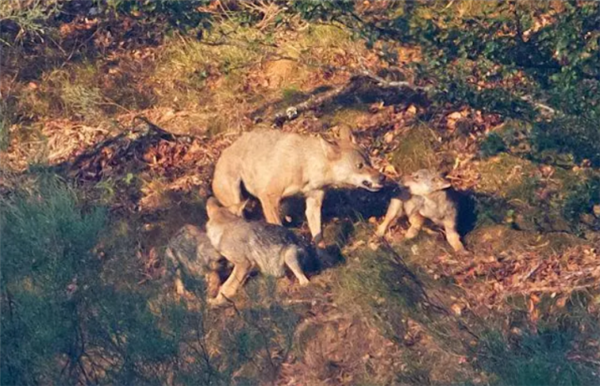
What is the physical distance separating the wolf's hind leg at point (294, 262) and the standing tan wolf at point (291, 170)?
77 cm

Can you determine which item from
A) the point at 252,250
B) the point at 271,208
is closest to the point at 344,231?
the point at 271,208

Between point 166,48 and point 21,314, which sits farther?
point 166,48

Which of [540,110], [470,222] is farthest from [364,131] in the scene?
[540,110]

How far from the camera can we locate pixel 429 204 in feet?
39.7

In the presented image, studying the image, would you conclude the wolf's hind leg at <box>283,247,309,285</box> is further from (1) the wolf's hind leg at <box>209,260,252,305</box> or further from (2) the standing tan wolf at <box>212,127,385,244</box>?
(2) the standing tan wolf at <box>212,127,385,244</box>

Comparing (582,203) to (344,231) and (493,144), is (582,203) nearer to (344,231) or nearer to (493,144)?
(493,144)

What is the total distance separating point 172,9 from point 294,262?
3.22m

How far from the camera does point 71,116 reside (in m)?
15.2

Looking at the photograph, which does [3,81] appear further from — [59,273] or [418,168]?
[59,273]

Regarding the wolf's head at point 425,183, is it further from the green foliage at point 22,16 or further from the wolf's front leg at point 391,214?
the green foliage at point 22,16

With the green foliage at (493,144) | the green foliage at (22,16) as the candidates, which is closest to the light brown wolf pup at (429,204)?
the green foliage at (493,144)

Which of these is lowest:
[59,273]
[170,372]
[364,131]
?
[364,131]

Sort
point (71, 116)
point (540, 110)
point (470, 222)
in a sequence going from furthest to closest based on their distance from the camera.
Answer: point (71, 116) → point (470, 222) → point (540, 110)

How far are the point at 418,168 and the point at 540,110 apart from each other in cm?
222
